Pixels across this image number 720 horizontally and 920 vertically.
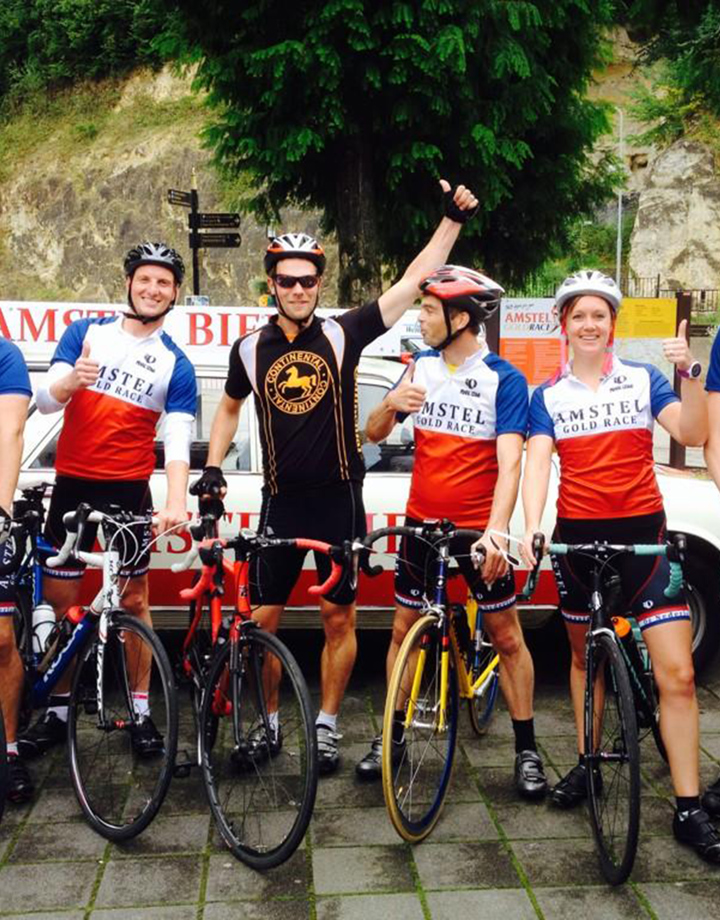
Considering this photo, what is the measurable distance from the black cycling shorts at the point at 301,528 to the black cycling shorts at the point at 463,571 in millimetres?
Answer: 253

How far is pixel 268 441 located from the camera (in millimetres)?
4590

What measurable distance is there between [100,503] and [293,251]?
132 centimetres

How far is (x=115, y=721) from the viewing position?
4211 mm

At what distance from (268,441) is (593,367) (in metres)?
1.33

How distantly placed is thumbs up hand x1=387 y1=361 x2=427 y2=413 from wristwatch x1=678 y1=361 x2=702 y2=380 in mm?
927

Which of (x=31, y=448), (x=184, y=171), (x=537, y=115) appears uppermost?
(x=184, y=171)

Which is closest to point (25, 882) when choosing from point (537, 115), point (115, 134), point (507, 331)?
point (507, 331)

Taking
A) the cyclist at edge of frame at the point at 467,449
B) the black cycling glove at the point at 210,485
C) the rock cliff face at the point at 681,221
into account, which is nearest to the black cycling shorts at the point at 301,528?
the cyclist at edge of frame at the point at 467,449

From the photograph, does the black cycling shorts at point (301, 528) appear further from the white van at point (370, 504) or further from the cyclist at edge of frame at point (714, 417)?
the cyclist at edge of frame at point (714, 417)

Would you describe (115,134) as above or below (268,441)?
above

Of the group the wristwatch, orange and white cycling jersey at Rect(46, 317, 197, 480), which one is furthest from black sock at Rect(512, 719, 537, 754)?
orange and white cycling jersey at Rect(46, 317, 197, 480)

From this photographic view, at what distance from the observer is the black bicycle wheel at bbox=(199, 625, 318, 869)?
12.7 feet

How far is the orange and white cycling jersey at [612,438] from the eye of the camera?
4133 mm

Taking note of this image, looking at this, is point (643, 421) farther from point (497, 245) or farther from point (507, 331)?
point (497, 245)
